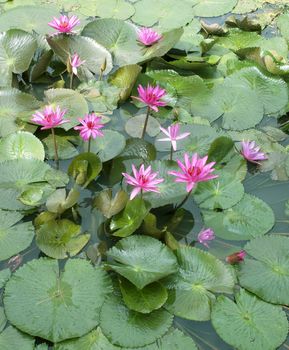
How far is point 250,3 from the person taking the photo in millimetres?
3703

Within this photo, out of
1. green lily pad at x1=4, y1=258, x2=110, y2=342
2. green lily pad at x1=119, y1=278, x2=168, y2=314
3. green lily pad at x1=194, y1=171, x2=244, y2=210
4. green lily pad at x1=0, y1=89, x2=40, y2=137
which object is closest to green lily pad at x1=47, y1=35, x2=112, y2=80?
green lily pad at x1=0, y1=89, x2=40, y2=137

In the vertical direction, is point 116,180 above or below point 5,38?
below

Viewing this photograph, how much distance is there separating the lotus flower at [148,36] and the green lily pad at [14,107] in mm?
790

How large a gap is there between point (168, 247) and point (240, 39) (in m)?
1.92

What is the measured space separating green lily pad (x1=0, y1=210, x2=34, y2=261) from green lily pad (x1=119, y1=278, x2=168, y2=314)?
478mm

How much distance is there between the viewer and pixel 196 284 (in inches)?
75.1

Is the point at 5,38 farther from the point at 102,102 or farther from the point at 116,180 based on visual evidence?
the point at 116,180

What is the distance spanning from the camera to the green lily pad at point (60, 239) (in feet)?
6.58

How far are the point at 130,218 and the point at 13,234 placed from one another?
507 millimetres

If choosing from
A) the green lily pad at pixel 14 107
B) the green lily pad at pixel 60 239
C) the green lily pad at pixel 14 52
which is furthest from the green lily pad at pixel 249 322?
the green lily pad at pixel 14 52

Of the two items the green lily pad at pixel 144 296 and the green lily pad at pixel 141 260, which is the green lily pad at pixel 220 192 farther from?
the green lily pad at pixel 144 296

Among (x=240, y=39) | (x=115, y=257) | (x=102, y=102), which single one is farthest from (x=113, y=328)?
A: (x=240, y=39)

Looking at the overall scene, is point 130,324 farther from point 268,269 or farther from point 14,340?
point 268,269

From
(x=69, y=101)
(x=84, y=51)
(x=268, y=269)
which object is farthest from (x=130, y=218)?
(x=84, y=51)
